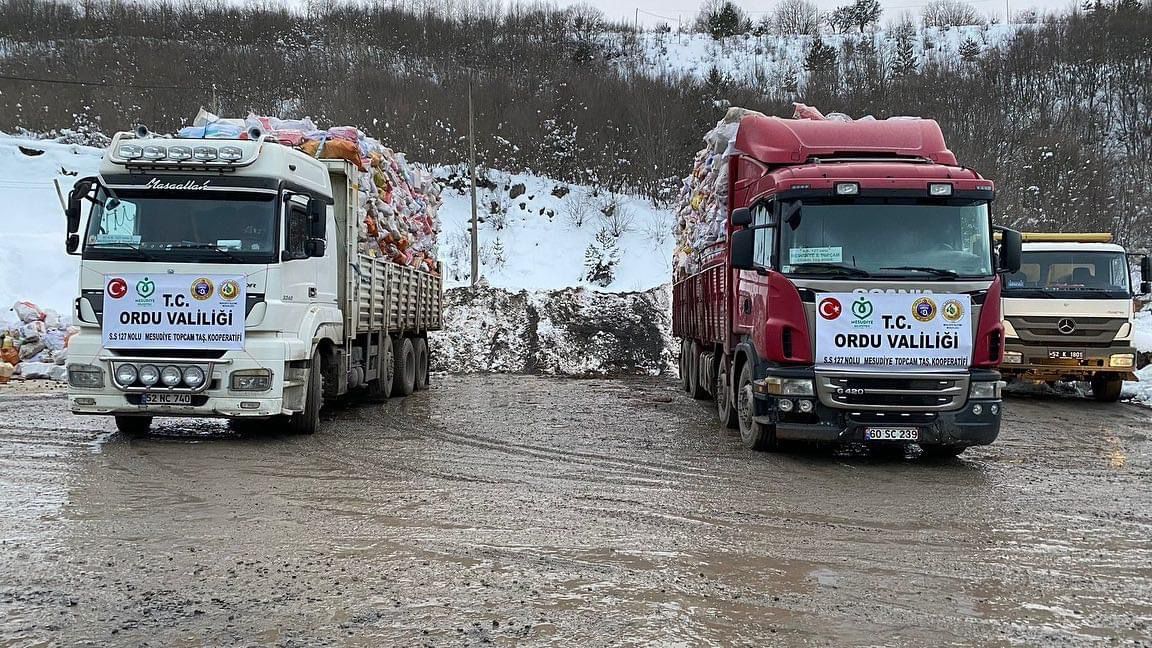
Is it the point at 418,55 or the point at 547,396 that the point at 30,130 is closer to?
the point at 418,55

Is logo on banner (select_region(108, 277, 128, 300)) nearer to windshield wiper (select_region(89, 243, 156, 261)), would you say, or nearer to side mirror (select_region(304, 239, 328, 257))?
windshield wiper (select_region(89, 243, 156, 261))

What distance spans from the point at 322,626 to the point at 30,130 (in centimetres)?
4613

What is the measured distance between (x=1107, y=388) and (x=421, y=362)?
11397mm

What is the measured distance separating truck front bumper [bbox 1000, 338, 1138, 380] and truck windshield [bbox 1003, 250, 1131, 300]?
2.72 ft

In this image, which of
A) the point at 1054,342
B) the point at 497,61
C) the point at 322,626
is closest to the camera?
the point at 322,626

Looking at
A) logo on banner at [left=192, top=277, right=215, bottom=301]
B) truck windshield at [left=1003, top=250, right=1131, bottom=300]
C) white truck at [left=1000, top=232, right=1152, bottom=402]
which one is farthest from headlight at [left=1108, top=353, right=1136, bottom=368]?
logo on banner at [left=192, top=277, right=215, bottom=301]

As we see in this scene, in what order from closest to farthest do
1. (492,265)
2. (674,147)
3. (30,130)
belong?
(492,265) < (30,130) < (674,147)

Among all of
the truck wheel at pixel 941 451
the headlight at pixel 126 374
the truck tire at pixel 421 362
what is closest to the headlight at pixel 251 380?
the headlight at pixel 126 374

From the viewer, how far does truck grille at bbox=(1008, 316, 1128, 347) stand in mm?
13867

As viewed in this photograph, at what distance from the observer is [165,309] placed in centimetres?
895

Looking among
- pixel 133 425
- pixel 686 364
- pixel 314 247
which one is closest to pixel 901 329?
pixel 314 247

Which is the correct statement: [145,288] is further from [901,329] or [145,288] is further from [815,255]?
[901,329]

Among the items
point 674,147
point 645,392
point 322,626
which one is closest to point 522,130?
point 674,147

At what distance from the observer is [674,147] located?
150 feet
